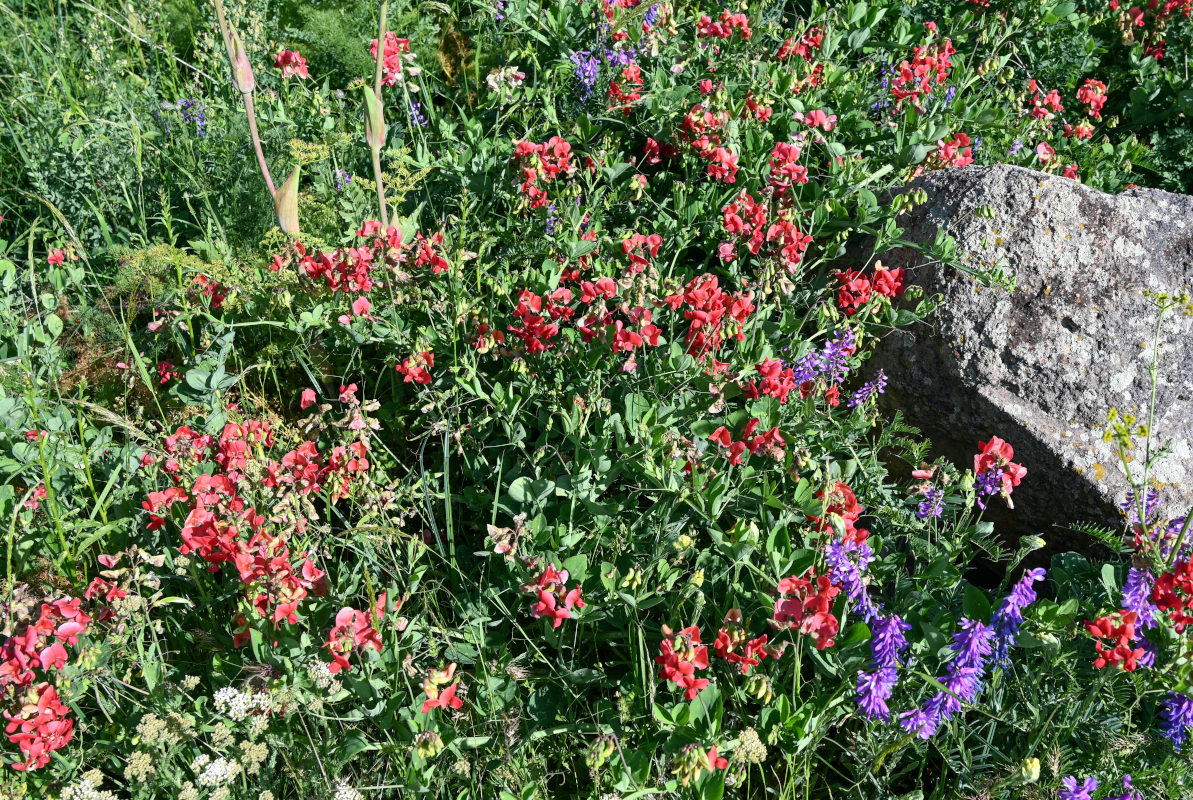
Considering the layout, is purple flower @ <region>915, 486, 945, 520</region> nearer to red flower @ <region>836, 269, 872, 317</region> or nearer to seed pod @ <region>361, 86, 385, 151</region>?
red flower @ <region>836, 269, 872, 317</region>

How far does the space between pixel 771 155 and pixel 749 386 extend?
1.11m

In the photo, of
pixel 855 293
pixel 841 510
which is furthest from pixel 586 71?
pixel 841 510

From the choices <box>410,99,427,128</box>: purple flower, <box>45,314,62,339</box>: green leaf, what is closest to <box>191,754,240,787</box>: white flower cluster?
<box>45,314,62,339</box>: green leaf

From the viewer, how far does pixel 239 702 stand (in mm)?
1970

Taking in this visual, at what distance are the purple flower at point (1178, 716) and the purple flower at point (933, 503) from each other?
60 centimetres

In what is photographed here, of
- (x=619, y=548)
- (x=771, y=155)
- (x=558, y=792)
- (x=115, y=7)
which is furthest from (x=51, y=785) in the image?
(x=115, y=7)

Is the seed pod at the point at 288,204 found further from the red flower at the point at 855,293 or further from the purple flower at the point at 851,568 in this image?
the purple flower at the point at 851,568

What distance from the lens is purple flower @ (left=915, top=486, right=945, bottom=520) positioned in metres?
2.17

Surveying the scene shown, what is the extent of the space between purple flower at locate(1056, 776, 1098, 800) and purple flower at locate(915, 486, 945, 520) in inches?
24.5

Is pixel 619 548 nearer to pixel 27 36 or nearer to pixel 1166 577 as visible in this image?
pixel 1166 577

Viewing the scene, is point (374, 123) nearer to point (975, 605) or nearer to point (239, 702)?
point (239, 702)

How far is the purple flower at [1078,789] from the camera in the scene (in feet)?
6.12

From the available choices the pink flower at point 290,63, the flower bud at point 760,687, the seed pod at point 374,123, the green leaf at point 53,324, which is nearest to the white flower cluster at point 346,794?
the flower bud at point 760,687

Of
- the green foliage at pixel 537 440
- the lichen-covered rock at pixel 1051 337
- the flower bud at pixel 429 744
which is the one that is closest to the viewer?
the flower bud at pixel 429 744
